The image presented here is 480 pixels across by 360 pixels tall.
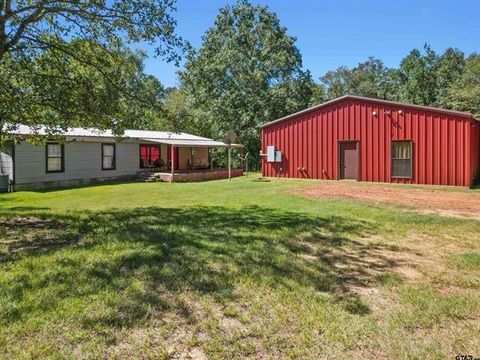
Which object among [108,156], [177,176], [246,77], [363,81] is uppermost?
[363,81]

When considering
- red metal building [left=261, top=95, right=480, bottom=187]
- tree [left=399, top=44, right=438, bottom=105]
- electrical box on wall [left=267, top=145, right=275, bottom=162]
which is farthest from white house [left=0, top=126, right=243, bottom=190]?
tree [left=399, top=44, right=438, bottom=105]

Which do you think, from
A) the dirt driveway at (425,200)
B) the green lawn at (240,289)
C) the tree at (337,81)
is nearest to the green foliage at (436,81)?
→ the tree at (337,81)

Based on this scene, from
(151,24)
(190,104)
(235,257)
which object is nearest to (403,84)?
(190,104)

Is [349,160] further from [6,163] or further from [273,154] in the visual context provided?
[6,163]

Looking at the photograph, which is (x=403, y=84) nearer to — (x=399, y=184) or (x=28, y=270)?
(x=399, y=184)

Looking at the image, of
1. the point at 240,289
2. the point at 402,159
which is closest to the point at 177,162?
the point at 402,159

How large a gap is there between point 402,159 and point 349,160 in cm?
243

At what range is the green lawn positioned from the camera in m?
3.05

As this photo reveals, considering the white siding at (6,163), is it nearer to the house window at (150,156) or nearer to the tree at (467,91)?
the house window at (150,156)

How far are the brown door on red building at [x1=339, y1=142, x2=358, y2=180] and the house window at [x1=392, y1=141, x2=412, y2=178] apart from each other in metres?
1.74

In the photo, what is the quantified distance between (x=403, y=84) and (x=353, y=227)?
133 feet

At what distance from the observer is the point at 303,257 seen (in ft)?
17.6

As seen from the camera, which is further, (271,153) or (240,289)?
(271,153)

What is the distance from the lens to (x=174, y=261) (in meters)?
5.05
